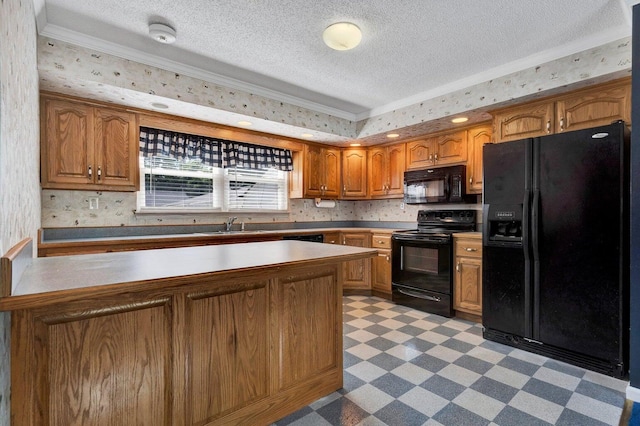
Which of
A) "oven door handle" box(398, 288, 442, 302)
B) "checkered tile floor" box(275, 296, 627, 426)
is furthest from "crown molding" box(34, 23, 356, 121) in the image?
"checkered tile floor" box(275, 296, 627, 426)

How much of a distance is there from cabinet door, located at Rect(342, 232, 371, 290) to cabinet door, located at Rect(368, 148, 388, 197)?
28.9 inches

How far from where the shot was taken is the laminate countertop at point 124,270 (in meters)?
0.99

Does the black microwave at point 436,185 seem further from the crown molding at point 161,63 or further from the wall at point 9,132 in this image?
the wall at point 9,132

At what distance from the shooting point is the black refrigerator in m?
2.27

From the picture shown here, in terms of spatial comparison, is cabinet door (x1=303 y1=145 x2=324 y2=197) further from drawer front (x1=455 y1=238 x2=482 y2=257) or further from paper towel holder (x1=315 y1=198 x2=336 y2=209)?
drawer front (x1=455 y1=238 x2=482 y2=257)

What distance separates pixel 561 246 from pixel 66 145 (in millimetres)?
4272

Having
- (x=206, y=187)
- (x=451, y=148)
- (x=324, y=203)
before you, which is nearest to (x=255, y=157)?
(x=206, y=187)

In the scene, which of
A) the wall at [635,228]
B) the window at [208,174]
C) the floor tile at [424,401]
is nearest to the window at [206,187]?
the window at [208,174]

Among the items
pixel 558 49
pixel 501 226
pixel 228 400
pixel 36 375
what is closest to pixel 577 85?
pixel 558 49

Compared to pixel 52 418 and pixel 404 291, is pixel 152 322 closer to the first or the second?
pixel 52 418

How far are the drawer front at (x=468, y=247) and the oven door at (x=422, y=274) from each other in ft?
0.31

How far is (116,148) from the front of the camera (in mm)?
3066

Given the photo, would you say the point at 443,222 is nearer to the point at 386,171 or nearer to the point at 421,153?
the point at 421,153

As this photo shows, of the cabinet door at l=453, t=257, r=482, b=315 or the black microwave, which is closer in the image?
the cabinet door at l=453, t=257, r=482, b=315
